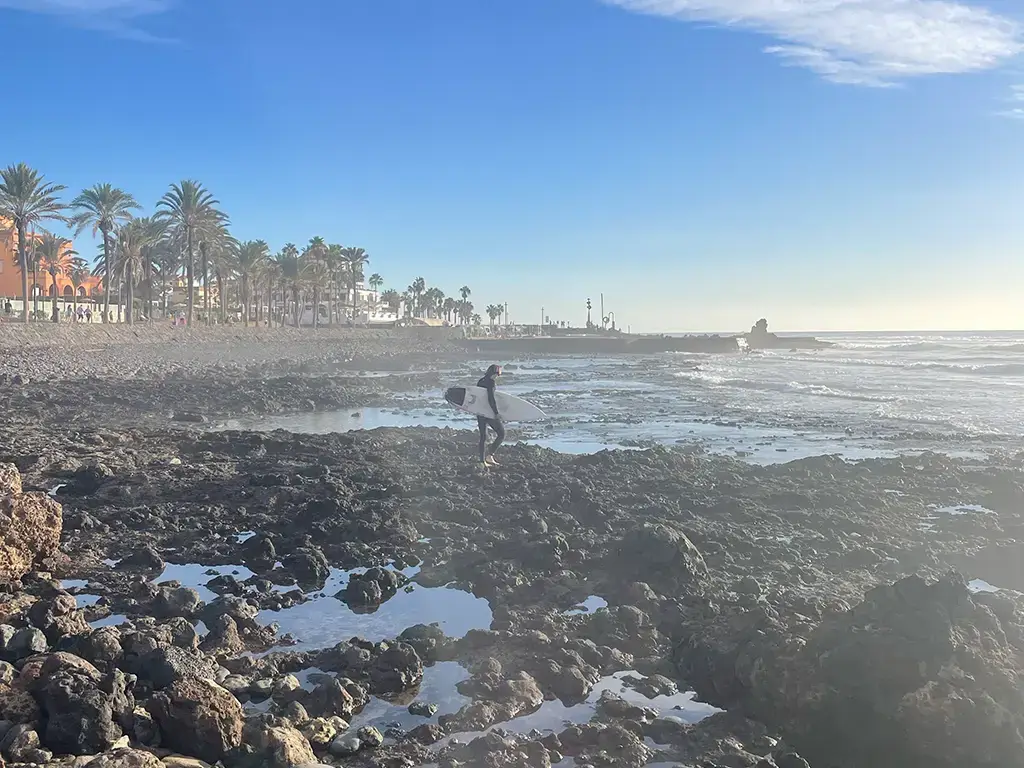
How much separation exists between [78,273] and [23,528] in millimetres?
84980

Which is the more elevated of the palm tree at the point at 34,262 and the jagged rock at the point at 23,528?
the palm tree at the point at 34,262

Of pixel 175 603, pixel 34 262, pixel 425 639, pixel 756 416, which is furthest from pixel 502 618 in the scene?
pixel 34 262

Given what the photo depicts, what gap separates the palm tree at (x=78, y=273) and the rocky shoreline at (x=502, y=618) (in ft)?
243

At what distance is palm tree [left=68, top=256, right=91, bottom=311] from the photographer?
78662mm

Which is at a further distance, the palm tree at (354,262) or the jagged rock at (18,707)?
the palm tree at (354,262)

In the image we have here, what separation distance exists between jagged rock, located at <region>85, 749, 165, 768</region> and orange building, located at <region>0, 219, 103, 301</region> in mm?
60395

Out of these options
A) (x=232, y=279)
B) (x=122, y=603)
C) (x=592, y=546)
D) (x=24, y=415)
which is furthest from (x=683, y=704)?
(x=232, y=279)

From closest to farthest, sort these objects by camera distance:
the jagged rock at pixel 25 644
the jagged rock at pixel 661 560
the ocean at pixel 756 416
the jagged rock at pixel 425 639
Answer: the jagged rock at pixel 25 644 → the jagged rock at pixel 425 639 → the jagged rock at pixel 661 560 → the ocean at pixel 756 416

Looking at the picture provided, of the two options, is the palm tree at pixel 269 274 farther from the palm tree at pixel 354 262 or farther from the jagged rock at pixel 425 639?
the jagged rock at pixel 425 639

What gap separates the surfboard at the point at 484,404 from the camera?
15000 mm

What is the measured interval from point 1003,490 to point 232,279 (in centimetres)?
8180

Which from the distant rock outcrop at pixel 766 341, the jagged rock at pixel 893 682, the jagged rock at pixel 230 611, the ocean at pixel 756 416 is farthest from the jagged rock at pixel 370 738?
the distant rock outcrop at pixel 766 341

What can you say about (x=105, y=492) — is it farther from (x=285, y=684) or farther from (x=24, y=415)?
(x=24, y=415)

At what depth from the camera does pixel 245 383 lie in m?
33.5
